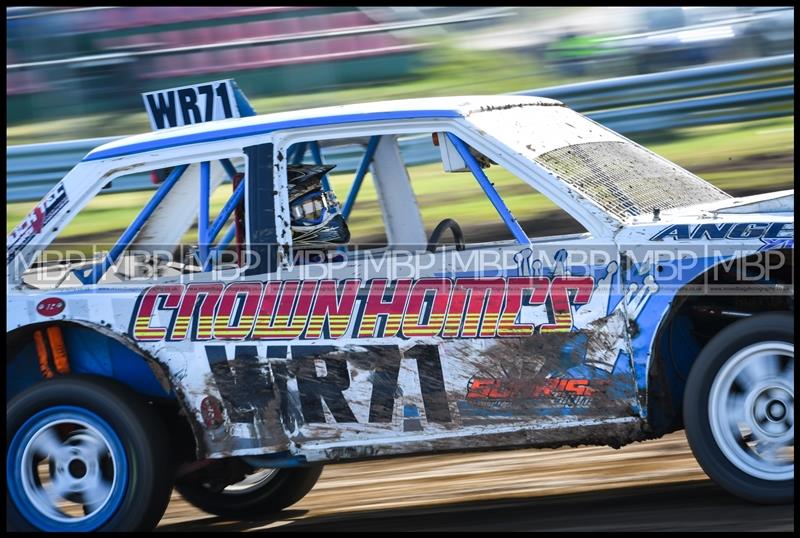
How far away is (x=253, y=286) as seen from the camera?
4.96 metres

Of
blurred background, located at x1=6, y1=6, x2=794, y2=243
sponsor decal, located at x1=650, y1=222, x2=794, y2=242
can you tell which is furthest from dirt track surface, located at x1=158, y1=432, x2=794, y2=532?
blurred background, located at x1=6, y1=6, x2=794, y2=243

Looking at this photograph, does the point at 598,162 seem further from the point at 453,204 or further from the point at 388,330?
the point at 453,204

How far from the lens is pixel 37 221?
5.34 meters

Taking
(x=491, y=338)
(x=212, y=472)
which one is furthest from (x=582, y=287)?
(x=212, y=472)

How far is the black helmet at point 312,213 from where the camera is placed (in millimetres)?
5238

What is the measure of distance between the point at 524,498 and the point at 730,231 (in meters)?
1.72

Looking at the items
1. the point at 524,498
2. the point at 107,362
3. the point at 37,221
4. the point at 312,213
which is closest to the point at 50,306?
the point at 107,362

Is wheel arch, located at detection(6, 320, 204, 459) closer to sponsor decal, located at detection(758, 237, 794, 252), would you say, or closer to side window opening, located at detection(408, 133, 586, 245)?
sponsor decal, located at detection(758, 237, 794, 252)

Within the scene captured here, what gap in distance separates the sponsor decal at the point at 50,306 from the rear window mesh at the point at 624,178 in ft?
6.85

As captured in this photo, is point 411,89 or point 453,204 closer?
point 453,204

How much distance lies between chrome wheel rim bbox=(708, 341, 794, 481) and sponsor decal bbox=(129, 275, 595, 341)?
24.5 inches

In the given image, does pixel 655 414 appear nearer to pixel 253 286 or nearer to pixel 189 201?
pixel 253 286

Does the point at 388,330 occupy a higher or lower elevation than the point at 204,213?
lower

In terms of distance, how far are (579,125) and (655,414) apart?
162 cm
